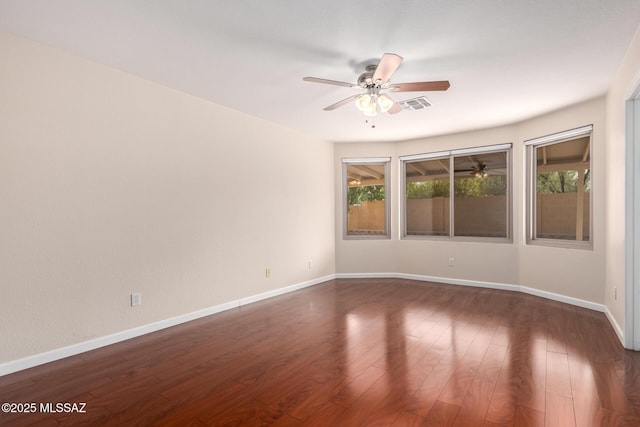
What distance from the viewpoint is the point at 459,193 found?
533 cm

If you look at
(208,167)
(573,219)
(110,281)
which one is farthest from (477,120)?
(110,281)

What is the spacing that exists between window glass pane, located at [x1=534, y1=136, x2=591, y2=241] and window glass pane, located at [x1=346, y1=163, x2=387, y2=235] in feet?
7.71

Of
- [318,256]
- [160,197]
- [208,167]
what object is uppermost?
[208,167]

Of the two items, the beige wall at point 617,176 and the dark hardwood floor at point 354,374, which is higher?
the beige wall at point 617,176

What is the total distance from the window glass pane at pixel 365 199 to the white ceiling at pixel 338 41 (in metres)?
2.35

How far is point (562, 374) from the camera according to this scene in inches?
90.8

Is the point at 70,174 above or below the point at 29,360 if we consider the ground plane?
above

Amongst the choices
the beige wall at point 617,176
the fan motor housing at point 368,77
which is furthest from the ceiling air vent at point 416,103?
the beige wall at point 617,176

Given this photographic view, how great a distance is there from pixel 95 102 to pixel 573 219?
546cm

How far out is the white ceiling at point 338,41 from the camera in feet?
6.79

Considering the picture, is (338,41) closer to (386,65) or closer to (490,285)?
(386,65)

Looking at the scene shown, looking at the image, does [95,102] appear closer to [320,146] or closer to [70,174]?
[70,174]

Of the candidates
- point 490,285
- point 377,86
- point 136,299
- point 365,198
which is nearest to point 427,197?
point 365,198

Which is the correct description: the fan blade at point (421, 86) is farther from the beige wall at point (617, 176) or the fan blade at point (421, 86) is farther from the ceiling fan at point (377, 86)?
the beige wall at point (617, 176)
